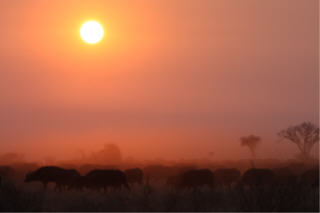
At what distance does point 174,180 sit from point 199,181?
4.94ft

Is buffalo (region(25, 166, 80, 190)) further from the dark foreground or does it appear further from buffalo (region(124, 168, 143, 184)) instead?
the dark foreground

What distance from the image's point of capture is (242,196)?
1875 centimetres

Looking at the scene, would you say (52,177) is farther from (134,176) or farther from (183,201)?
(183,201)

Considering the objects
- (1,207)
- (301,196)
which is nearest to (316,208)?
(301,196)

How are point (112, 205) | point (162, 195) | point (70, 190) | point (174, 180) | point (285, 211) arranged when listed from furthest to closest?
point (174, 180) → point (70, 190) → point (162, 195) → point (112, 205) → point (285, 211)

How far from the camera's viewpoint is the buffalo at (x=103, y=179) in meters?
26.1

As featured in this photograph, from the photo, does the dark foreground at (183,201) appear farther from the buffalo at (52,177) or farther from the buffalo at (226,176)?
the buffalo at (226,176)

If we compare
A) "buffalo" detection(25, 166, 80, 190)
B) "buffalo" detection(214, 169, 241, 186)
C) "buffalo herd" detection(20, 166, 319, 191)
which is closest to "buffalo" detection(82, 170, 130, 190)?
"buffalo herd" detection(20, 166, 319, 191)

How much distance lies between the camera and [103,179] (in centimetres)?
2669

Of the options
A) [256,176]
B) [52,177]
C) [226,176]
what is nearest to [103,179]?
[52,177]

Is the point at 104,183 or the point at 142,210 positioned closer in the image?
the point at 142,210

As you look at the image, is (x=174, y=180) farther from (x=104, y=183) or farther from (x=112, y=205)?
(x=112, y=205)

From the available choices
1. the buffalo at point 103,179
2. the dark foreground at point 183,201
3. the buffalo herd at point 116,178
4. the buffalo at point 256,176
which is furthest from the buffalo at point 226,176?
the dark foreground at point 183,201

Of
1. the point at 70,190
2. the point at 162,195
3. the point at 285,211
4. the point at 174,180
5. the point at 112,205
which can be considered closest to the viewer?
the point at 285,211
